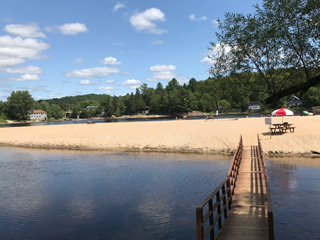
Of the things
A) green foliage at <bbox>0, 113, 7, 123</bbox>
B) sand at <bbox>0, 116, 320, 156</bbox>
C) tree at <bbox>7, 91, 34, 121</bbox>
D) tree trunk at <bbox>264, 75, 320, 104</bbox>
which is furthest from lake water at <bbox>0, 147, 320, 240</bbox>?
tree at <bbox>7, 91, 34, 121</bbox>

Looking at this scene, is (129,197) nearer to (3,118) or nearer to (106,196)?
(106,196)

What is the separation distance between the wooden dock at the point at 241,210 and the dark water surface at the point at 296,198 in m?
1.29

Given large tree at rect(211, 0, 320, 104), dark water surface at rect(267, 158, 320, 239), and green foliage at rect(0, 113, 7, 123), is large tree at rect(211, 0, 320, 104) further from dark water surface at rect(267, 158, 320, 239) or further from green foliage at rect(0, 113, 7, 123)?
green foliage at rect(0, 113, 7, 123)

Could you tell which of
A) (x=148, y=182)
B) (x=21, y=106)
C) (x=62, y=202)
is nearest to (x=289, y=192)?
(x=148, y=182)

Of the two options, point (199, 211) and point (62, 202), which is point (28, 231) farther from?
point (199, 211)

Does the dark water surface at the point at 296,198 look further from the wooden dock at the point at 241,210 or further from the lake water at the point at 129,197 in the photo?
the wooden dock at the point at 241,210

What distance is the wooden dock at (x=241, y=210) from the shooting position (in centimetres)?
768

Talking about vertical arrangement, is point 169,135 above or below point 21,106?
below

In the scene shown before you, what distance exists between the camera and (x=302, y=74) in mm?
9453

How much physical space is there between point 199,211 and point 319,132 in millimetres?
28577

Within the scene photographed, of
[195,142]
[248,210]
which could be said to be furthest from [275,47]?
[195,142]

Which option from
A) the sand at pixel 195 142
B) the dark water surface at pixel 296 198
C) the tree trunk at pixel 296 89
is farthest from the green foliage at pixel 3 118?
the tree trunk at pixel 296 89

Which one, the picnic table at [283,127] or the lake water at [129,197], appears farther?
the picnic table at [283,127]

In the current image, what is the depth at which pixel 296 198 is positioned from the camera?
1448 cm
